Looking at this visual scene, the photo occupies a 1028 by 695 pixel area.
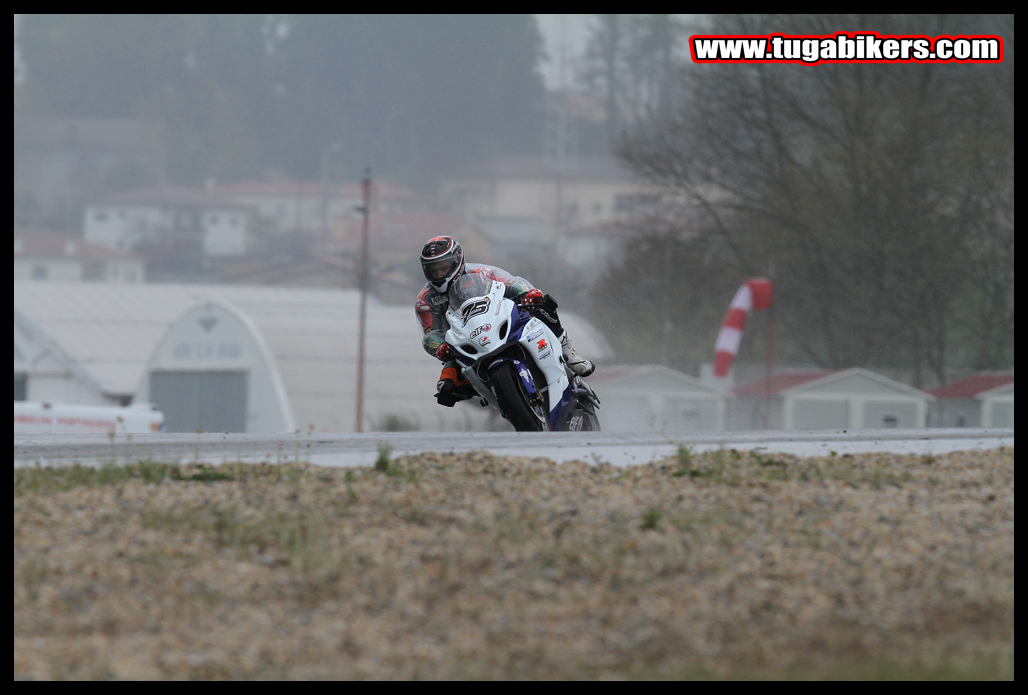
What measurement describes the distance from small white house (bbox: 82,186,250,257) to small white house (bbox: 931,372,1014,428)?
96.3 meters

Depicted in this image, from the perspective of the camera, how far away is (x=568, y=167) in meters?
126

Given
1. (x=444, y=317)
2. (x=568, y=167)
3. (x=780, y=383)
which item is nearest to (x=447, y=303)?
(x=444, y=317)

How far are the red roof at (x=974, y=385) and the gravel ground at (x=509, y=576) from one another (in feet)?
106

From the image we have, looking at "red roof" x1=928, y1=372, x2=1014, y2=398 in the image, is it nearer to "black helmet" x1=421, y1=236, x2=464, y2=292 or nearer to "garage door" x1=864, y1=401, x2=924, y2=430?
"garage door" x1=864, y1=401, x2=924, y2=430

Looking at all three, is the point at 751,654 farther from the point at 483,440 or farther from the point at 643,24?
the point at 643,24

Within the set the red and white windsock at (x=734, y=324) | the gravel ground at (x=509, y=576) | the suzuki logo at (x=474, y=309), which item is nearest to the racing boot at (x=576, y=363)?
the suzuki logo at (x=474, y=309)

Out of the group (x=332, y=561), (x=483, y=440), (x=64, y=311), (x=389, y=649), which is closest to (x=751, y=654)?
(x=389, y=649)

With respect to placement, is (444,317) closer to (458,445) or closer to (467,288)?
(467,288)

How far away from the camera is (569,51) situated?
136 meters

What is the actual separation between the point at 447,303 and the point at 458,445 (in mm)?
2177

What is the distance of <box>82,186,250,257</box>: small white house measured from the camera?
126688 mm

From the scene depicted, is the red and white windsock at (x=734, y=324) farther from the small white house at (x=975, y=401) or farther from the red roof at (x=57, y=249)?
the red roof at (x=57, y=249)

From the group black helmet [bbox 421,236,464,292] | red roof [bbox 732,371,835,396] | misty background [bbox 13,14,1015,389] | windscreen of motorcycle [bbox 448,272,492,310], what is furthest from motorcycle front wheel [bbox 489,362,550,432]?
misty background [bbox 13,14,1015,389]
